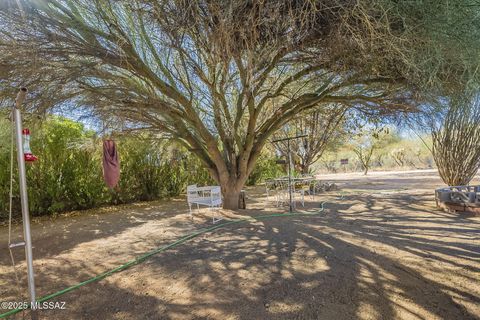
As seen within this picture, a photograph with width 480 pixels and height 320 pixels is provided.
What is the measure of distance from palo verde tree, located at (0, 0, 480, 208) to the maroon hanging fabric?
3.20 feet

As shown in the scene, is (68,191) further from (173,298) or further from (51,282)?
(173,298)

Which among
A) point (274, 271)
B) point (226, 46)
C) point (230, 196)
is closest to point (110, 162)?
point (230, 196)

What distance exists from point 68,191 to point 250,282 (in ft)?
23.8

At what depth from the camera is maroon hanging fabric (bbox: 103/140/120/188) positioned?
6.04 metres

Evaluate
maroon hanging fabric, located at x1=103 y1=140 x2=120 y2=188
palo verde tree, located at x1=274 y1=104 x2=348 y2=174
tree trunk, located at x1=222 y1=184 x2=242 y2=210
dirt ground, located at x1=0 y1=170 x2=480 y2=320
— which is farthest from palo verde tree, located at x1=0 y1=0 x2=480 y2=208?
palo verde tree, located at x1=274 y1=104 x2=348 y2=174

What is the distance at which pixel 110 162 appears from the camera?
6.10 metres

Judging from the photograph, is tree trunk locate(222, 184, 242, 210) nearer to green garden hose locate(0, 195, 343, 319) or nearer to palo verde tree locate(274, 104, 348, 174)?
green garden hose locate(0, 195, 343, 319)

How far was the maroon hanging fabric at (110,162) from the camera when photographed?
6.04 metres

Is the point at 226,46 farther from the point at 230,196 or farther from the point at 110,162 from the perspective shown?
the point at 230,196

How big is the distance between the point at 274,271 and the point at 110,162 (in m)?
4.76

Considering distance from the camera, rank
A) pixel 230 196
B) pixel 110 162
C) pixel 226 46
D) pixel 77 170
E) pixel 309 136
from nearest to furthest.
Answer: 1. pixel 226 46
2. pixel 110 162
3. pixel 230 196
4. pixel 77 170
5. pixel 309 136

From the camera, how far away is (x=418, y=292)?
237 cm

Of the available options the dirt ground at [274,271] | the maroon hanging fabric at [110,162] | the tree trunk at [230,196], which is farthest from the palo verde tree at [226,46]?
the dirt ground at [274,271]

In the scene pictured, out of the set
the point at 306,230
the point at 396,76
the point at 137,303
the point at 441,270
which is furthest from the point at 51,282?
the point at 396,76
